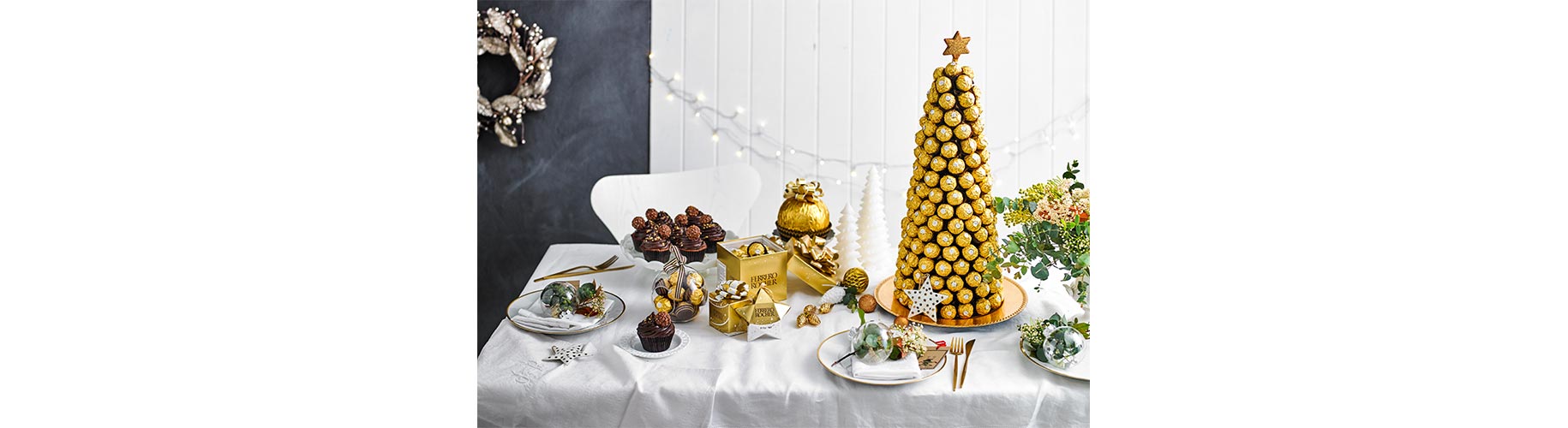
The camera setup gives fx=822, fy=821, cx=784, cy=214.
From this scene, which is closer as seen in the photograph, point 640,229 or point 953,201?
point 953,201

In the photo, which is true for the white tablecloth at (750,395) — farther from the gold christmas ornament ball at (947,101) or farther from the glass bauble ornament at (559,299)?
the gold christmas ornament ball at (947,101)

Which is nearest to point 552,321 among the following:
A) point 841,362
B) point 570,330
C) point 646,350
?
point 570,330

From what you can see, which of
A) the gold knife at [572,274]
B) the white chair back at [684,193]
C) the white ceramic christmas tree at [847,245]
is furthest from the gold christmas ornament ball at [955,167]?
the white chair back at [684,193]

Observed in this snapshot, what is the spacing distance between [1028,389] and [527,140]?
1.75m

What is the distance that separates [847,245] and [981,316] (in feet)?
0.92

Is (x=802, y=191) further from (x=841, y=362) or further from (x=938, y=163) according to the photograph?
(x=841, y=362)

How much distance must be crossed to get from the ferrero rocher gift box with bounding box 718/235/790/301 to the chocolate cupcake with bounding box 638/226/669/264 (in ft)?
0.28

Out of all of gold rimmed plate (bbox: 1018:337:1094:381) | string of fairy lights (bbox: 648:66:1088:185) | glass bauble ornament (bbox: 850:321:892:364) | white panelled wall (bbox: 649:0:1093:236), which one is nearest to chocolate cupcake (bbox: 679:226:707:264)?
glass bauble ornament (bbox: 850:321:892:364)

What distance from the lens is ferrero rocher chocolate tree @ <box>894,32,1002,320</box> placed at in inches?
43.6

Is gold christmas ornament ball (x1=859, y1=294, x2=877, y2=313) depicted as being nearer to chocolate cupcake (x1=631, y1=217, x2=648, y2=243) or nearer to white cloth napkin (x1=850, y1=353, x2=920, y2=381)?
white cloth napkin (x1=850, y1=353, x2=920, y2=381)

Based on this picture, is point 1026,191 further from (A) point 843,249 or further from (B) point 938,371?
(A) point 843,249

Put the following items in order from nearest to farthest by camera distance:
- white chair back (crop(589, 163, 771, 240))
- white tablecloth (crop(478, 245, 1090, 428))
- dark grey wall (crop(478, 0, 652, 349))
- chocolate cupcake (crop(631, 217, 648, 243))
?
white tablecloth (crop(478, 245, 1090, 428))
chocolate cupcake (crop(631, 217, 648, 243))
white chair back (crop(589, 163, 771, 240))
dark grey wall (crop(478, 0, 652, 349))

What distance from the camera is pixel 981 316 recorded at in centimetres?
119
